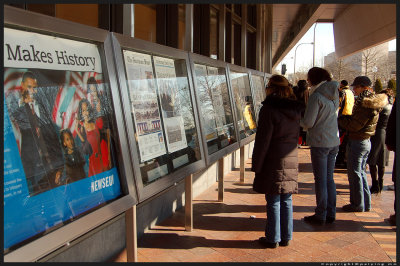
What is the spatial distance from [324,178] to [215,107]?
5.17ft

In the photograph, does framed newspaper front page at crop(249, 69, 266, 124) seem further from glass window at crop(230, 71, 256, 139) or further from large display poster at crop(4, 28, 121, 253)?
large display poster at crop(4, 28, 121, 253)

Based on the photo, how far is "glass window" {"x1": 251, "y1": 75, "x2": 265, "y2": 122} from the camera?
310 inches

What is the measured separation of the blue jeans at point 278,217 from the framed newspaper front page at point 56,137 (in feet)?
5.26

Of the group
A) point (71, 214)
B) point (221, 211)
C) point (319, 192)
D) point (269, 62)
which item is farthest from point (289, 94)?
point (269, 62)

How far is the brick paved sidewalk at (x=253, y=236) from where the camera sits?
150 inches

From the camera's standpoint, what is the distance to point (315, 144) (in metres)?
4.55

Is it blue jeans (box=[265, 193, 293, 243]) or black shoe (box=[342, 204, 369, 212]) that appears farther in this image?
black shoe (box=[342, 204, 369, 212])

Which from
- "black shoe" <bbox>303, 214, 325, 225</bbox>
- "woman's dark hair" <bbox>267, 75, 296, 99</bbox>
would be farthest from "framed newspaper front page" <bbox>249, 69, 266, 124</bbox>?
"woman's dark hair" <bbox>267, 75, 296, 99</bbox>

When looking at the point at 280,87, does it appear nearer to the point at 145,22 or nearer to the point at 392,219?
the point at 392,219

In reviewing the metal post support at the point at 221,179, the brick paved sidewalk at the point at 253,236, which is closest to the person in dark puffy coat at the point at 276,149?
the brick paved sidewalk at the point at 253,236

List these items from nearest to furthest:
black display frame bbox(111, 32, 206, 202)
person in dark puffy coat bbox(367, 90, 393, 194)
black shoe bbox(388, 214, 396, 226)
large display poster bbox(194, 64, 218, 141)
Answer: black display frame bbox(111, 32, 206, 202) → large display poster bbox(194, 64, 218, 141) → black shoe bbox(388, 214, 396, 226) → person in dark puffy coat bbox(367, 90, 393, 194)

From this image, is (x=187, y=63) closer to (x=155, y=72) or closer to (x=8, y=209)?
(x=155, y=72)

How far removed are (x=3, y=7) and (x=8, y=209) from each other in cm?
94

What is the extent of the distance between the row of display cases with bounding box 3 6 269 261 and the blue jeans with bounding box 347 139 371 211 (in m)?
2.37
